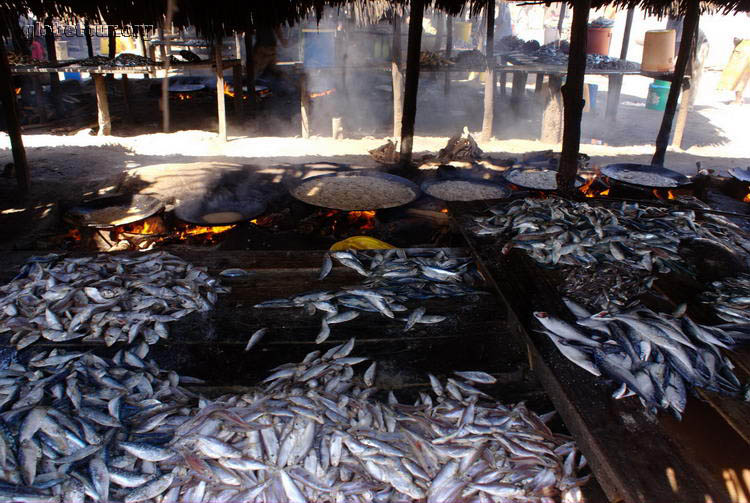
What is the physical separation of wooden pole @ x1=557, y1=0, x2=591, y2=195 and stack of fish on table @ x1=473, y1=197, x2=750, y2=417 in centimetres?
104

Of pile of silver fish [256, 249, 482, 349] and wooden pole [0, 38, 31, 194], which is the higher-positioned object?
wooden pole [0, 38, 31, 194]

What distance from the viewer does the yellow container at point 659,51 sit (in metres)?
11.4

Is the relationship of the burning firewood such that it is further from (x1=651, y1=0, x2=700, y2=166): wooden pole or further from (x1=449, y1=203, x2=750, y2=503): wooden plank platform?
(x1=449, y1=203, x2=750, y2=503): wooden plank platform

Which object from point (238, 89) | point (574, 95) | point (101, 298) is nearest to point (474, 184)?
point (574, 95)

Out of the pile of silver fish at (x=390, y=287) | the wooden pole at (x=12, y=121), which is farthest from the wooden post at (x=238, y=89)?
the pile of silver fish at (x=390, y=287)

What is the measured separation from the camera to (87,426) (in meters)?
2.45

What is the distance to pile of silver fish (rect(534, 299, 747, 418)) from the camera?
2535 mm

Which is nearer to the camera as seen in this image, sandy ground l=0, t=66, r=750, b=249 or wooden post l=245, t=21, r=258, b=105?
sandy ground l=0, t=66, r=750, b=249

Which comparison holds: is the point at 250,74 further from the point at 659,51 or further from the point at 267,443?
the point at 267,443

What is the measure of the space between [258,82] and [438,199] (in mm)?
12499

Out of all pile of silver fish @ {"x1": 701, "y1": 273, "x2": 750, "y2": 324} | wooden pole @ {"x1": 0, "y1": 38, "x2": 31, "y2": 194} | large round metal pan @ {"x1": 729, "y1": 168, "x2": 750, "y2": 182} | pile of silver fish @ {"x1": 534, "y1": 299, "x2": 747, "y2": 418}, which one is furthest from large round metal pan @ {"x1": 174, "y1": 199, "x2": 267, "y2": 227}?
large round metal pan @ {"x1": 729, "y1": 168, "x2": 750, "y2": 182}

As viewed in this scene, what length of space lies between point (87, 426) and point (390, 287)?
211 centimetres

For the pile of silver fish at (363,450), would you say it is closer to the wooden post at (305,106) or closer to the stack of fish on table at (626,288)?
the stack of fish on table at (626,288)

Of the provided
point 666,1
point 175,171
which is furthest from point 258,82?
point 666,1
